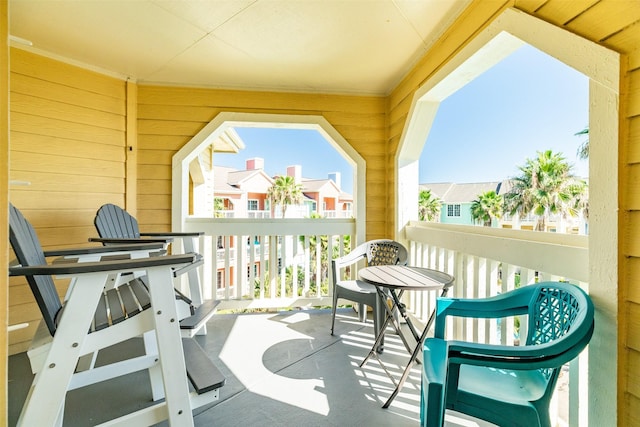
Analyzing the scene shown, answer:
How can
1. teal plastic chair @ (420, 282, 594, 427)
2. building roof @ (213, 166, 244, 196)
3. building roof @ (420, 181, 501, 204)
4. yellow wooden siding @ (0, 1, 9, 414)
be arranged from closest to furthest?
yellow wooden siding @ (0, 1, 9, 414)
teal plastic chair @ (420, 282, 594, 427)
building roof @ (420, 181, 501, 204)
building roof @ (213, 166, 244, 196)

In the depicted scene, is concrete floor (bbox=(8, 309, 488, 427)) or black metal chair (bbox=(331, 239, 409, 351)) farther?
black metal chair (bbox=(331, 239, 409, 351))

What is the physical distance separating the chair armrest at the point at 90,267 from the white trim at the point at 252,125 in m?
2.09

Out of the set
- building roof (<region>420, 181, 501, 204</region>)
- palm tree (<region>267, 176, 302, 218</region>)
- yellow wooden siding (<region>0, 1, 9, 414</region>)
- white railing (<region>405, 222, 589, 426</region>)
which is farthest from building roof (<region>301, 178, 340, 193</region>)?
yellow wooden siding (<region>0, 1, 9, 414</region>)

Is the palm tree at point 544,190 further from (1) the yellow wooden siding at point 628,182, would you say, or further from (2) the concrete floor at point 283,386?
(2) the concrete floor at point 283,386

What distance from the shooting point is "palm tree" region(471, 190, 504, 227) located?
227 cm

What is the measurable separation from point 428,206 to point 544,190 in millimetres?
1096

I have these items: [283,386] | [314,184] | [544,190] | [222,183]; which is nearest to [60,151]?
[283,386]

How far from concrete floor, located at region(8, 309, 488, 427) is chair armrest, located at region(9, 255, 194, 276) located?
3.10 feet

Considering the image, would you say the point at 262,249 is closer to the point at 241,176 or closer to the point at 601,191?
the point at 601,191

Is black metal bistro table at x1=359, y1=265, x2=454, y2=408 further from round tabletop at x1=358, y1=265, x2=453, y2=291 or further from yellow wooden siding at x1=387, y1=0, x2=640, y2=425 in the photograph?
yellow wooden siding at x1=387, y1=0, x2=640, y2=425

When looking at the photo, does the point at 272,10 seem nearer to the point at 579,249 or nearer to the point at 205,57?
the point at 205,57

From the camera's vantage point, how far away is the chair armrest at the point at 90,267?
3.43ft

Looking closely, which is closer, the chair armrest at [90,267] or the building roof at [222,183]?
the chair armrest at [90,267]

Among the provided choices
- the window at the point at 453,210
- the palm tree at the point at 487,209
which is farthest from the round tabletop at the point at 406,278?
the window at the point at 453,210
